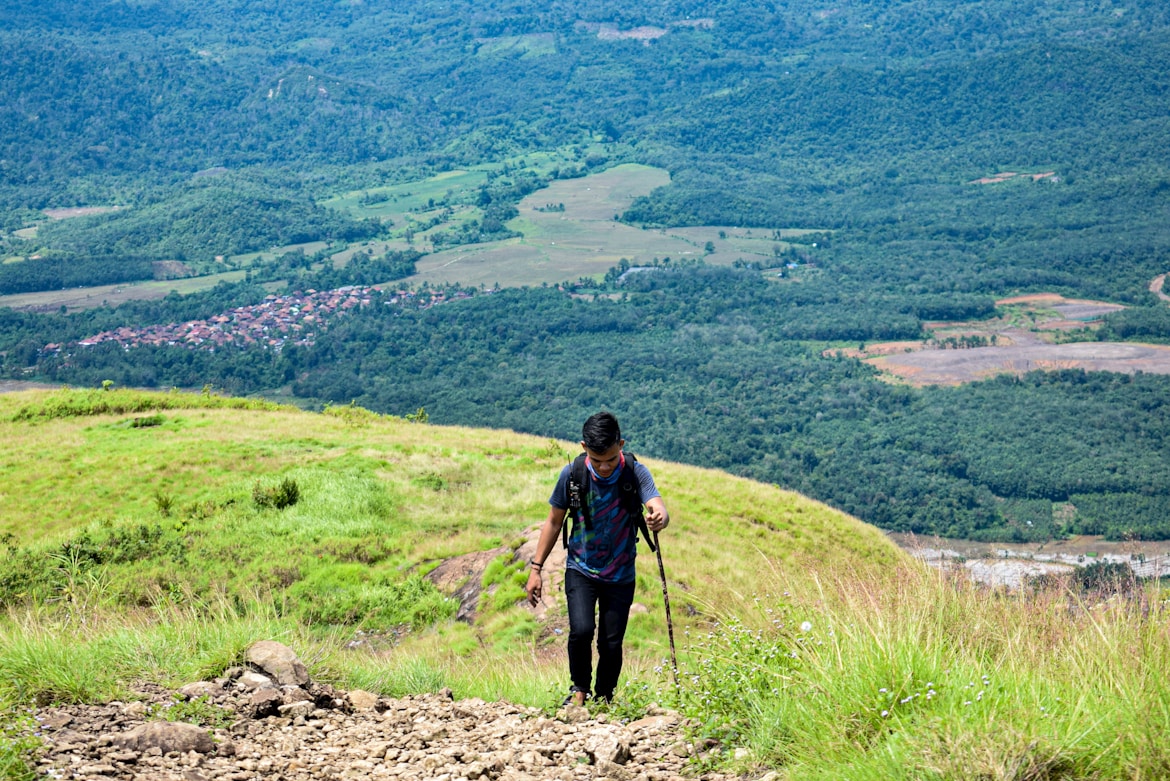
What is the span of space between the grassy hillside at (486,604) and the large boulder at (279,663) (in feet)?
0.63

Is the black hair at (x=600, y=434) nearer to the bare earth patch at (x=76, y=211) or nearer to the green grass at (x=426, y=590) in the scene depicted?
the green grass at (x=426, y=590)

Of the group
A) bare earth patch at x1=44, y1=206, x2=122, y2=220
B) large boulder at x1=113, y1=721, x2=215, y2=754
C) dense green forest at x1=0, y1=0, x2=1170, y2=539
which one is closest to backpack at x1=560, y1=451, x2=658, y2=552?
large boulder at x1=113, y1=721, x2=215, y2=754

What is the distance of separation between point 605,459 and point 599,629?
1.07 metres

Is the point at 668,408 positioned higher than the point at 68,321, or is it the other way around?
the point at 68,321

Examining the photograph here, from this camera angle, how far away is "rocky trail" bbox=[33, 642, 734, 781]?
4.54 m

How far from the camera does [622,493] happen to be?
5977 millimetres

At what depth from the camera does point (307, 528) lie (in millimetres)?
14000

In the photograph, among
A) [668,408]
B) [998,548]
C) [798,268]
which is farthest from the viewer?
[798,268]

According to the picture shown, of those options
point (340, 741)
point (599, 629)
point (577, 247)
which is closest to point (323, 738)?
point (340, 741)

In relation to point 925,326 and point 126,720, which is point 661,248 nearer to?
point 925,326

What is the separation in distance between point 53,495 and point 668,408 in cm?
7212

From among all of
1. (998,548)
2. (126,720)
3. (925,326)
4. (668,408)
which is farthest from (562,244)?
(126,720)

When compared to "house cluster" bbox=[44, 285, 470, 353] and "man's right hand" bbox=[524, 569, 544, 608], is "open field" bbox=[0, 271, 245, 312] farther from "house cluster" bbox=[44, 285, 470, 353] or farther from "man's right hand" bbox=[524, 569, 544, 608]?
"man's right hand" bbox=[524, 569, 544, 608]

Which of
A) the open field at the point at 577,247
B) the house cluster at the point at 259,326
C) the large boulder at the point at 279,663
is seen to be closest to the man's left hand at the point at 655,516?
the large boulder at the point at 279,663
